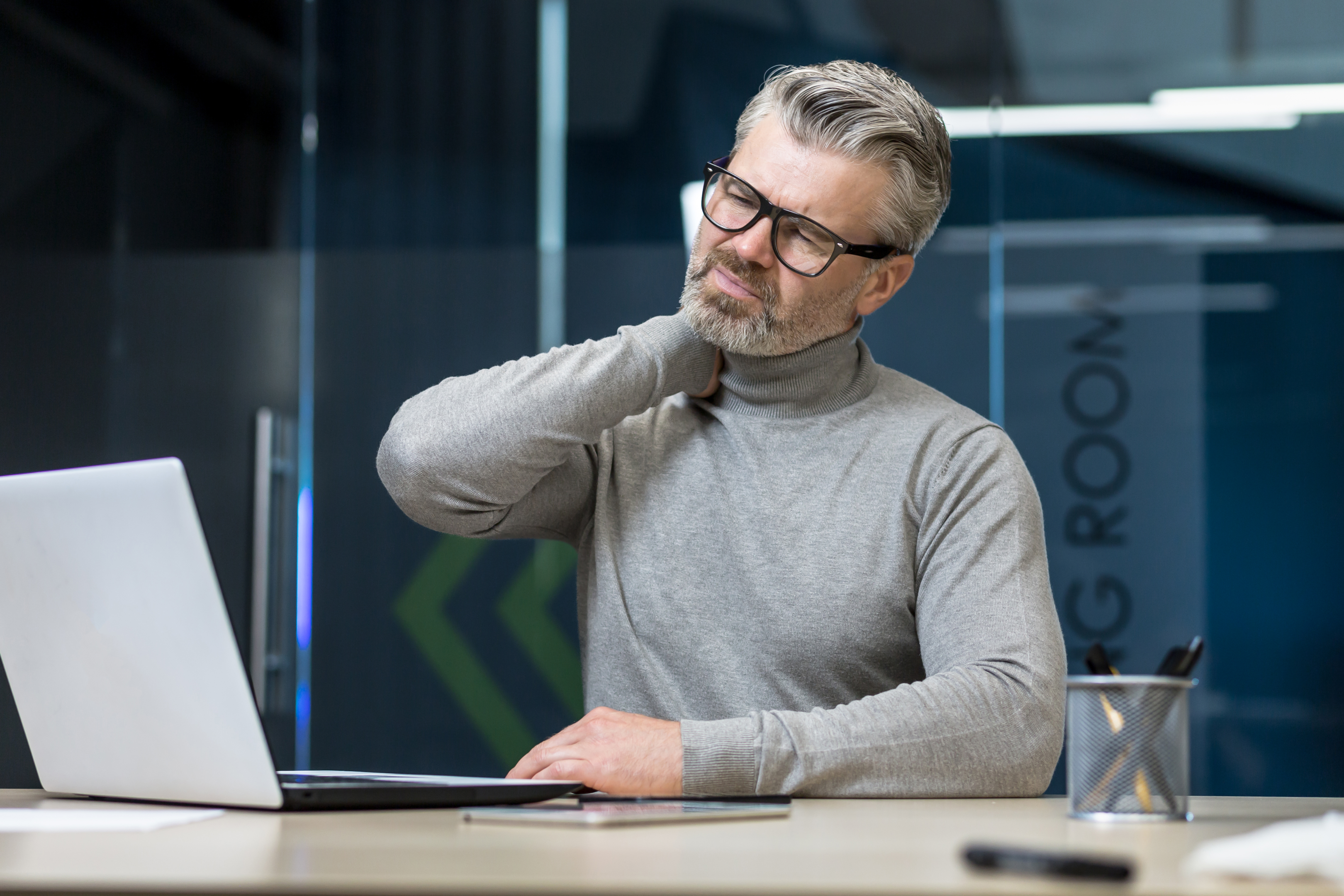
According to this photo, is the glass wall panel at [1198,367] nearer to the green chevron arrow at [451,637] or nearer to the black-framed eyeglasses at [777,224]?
the green chevron arrow at [451,637]

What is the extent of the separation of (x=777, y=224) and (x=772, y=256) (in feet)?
0.12

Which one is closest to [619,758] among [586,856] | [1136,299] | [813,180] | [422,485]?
[586,856]

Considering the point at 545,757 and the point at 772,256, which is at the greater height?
the point at 772,256

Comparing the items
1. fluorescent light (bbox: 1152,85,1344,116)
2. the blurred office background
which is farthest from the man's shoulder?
fluorescent light (bbox: 1152,85,1344,116)

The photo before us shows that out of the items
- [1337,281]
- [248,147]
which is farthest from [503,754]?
[1337,281]

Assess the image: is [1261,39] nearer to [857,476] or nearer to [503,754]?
[857,476]

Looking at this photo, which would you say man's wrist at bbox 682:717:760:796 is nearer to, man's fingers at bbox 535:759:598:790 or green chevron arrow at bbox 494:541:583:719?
man's fingers at bbox 535:759:598:790

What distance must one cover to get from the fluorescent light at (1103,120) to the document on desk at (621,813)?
2.11 metres

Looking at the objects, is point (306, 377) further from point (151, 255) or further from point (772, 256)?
point (772, 256)

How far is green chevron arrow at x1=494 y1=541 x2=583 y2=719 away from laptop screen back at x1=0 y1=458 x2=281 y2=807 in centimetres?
180

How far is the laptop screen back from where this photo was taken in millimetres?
740

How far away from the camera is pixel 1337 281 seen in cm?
258

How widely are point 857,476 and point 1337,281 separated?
172cm

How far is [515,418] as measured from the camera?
1282mm
